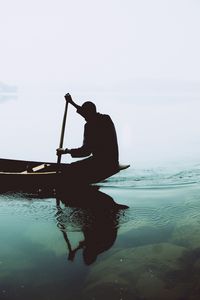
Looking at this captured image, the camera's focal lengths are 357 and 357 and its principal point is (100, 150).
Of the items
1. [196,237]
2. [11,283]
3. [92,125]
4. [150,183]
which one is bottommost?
[11,283]

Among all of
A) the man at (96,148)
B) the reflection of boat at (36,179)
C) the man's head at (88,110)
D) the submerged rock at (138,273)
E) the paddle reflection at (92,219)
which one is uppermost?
the man's head at (88,110)

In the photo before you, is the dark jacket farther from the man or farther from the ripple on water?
the ripple on water

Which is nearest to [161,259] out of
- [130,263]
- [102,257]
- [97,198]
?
[130,263]

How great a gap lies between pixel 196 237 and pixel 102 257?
80.2 inches

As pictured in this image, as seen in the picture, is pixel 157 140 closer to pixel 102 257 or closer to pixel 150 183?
pixel 150 183

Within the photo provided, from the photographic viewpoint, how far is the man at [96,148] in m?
10.3

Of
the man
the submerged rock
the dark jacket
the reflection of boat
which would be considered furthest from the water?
the dark jacket

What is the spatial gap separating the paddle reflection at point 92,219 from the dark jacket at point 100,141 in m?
1.31

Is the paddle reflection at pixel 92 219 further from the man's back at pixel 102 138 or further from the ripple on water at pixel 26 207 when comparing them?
the man's back at pixel 102 138

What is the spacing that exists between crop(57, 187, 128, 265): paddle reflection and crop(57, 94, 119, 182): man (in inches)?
27.9

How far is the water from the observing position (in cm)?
539

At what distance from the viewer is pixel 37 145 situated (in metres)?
24.8

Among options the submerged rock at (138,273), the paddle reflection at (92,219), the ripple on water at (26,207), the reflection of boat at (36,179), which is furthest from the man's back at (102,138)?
the submerged rock at (138,273)

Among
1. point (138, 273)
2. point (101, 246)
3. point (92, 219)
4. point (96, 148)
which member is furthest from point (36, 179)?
point (138, 273)
